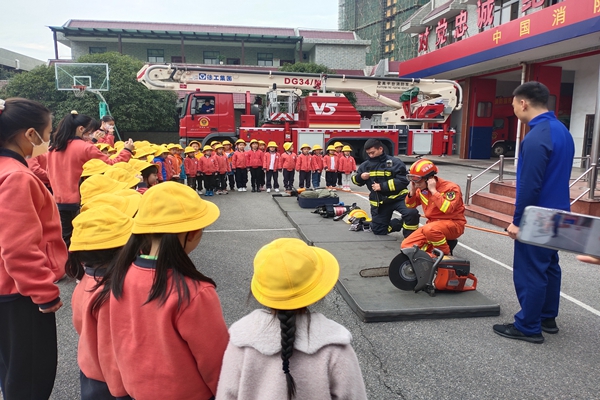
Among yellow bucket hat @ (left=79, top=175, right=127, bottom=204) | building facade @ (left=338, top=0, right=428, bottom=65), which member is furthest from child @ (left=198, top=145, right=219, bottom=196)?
building facade @ (left=338, top=0, right=428, bottom=65)

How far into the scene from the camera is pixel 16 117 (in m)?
2.40

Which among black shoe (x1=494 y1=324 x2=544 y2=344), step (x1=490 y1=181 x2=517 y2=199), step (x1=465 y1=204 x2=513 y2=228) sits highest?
step (x1=490 y1=181 x2=517 y2=199)

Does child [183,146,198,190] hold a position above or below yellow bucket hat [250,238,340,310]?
below

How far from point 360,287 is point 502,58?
52.9 feet

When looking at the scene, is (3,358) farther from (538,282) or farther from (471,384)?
(538,282)

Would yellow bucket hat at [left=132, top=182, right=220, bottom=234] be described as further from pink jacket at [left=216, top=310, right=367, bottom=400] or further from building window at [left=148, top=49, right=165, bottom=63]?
building window at [left=148, top=49, right=165, bottom=63]

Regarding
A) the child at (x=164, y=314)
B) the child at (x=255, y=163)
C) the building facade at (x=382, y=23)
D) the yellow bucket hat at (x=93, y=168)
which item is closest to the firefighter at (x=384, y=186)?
the yellow bucket hat at (x=93, y=168)

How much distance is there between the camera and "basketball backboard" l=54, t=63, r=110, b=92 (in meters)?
19.9

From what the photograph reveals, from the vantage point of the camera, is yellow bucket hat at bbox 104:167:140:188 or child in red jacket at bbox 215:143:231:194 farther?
child in red jacket at bbox 215:143:231:194

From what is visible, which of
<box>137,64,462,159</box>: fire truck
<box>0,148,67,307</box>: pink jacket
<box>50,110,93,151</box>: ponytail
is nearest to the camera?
<box>0,148,67,307</box>: pink jacket

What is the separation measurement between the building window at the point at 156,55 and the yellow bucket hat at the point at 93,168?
3596 centimetres

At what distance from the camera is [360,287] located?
4.72 m

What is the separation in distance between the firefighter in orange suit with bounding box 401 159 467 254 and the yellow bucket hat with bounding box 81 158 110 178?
347 centimetres

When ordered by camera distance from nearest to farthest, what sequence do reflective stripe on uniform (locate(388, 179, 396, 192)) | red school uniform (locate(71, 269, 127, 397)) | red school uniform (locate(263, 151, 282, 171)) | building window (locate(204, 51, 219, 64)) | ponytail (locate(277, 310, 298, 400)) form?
ponytail (locate(277, 310, 298, 400)) → red school uniform (locate(71, 269, 127, 397)) → reflective stripe on uniform (locate(388, 179, 396, 192)) → red school uniform (locate(263, 151, 282, 171)) → building window (locate(204, 51, 219, 64))
